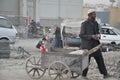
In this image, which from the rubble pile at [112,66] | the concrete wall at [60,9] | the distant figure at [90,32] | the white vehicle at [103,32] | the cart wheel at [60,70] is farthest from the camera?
the concrete wall at [60,9]

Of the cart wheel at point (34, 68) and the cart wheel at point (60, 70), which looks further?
the cart wheel at point (34, 68)

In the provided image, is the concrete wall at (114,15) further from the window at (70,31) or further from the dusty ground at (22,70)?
the dusty ground at (22,70)

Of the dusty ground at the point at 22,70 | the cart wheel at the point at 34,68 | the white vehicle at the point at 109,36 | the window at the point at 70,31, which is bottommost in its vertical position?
the white vehicle at the point at 109,36

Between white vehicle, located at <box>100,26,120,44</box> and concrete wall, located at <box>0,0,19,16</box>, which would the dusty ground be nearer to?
white vehicle, located at <box>100,26,120,44</box>

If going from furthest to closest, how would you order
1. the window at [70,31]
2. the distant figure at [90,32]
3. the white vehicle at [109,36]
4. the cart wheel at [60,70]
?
the white vehicle at [109,36]
the window at [70,31]
the distant figure at [90,32]
the cart wheel at [60,70]

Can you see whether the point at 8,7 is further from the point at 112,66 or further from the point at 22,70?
the point at 112,66

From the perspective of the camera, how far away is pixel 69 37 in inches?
987

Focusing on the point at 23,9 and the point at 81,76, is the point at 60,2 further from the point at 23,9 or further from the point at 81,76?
the point at 81,76

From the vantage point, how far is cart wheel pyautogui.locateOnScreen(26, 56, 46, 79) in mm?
11008

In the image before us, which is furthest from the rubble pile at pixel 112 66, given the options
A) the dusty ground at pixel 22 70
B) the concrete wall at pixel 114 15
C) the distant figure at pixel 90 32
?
the concrete wall at pixel 114 15

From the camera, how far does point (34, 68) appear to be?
1109 cm

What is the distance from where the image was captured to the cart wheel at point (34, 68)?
11.0m

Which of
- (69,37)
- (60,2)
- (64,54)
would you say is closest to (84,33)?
(64,54)

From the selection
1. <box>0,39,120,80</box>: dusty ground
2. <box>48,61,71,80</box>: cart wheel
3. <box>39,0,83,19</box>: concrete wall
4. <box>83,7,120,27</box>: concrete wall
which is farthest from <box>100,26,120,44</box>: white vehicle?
<box>83,7,120,27</box>: concrete wall
